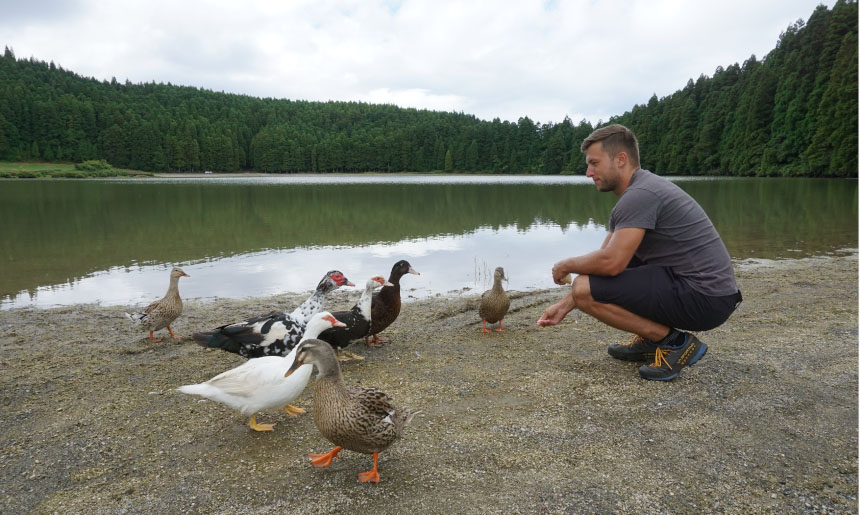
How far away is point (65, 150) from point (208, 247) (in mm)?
138020

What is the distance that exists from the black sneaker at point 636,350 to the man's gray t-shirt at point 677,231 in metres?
1.06

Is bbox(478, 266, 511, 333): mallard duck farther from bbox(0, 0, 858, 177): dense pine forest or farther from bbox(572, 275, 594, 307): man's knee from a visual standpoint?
bbox(0, 0, 858, 177): dense pine forest

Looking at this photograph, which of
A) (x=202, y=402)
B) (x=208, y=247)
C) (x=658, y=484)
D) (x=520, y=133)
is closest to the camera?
(x=658, y=484)

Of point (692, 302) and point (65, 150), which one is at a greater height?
point (65, 150)

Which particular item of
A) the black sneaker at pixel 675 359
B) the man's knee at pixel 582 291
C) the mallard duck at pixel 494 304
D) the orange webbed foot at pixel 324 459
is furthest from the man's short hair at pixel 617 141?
the orange webbed foot at pixel 324 459

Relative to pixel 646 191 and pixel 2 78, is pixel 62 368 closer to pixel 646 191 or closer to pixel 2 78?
pixel 646 191

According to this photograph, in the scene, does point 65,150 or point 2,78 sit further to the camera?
point 2,78

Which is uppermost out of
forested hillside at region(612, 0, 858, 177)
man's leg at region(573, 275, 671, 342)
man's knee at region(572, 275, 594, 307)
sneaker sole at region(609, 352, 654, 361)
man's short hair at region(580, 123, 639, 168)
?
forested hillside at region(612, 0, 858, 177)

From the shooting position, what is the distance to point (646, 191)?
15.2 ft

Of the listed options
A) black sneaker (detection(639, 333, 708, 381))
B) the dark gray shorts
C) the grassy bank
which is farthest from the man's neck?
the grassy bank

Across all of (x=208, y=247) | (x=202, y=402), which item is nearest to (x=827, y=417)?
(x=202, y=402)

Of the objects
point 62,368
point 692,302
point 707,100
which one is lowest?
point 62,368

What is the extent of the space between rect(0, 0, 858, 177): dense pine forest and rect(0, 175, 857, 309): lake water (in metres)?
49.8

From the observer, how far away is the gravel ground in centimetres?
343
